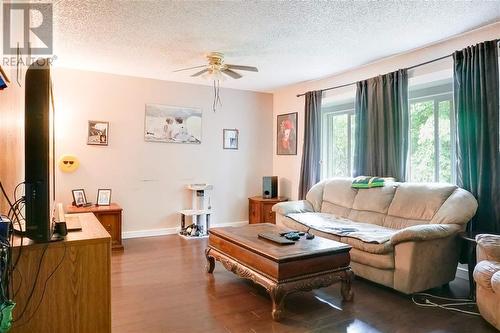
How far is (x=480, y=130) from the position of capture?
3104 millimetres

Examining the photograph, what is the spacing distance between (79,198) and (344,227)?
3444 millimetres

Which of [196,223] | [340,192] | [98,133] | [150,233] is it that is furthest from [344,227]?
[98,133]

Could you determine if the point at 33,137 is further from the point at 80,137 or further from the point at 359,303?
the point at 80,137

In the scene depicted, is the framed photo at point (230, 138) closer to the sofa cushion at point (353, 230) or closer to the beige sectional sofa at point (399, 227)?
the beige sectional sofa at point (399, 227)

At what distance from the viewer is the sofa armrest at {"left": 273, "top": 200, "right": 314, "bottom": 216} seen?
428 cm

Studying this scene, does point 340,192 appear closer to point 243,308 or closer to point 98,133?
point 243,308

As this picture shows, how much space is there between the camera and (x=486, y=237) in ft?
8.23

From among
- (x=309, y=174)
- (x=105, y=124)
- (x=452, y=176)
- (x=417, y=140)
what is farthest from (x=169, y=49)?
(x=452, y=176)

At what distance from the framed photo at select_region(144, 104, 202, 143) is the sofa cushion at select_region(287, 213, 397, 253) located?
2.22 meters

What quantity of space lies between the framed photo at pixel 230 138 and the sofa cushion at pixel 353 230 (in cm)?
205

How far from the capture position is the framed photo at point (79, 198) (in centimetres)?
443

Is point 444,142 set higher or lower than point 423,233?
higher

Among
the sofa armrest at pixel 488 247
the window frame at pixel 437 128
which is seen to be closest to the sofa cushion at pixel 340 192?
the window frame at pixel 437 128

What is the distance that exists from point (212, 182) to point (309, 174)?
1.62m
